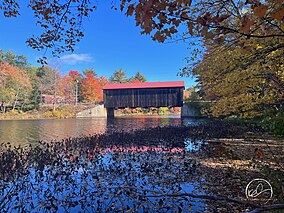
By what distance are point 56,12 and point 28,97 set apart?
149 feet

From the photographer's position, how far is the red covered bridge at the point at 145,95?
37.6m

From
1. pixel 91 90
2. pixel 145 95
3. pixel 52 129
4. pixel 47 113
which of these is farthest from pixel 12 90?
pixel 52 129

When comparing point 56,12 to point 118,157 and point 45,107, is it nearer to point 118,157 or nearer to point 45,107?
point 118,157

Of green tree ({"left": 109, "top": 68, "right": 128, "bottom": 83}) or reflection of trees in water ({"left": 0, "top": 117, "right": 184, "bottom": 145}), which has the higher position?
green tree ({"left": 109, "top": 68, "right": 128, "bottom": 83})

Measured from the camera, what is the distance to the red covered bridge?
123 ft

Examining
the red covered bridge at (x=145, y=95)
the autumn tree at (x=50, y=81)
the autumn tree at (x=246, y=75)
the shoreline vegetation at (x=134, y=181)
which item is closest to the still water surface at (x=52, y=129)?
the shoreline vegetation at (x=134, y=181)

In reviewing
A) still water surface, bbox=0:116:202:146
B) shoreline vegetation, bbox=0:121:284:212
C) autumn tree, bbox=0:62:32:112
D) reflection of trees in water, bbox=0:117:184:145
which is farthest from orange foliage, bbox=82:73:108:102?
shoreline vegetation, bbox=0:121:284:212

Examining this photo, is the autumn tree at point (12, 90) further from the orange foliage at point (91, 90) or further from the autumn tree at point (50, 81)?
the orange foliage at point (91, 90)

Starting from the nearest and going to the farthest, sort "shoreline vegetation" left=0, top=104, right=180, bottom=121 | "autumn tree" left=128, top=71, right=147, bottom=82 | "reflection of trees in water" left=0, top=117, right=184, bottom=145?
"reflection of trees in water" left=0, top=117, right=184, bottom=145, "shoreline vegetation" left=0, top=104, right=180, bottom=121, "autumn tree" left=128, top=71, right=147, bottom=82

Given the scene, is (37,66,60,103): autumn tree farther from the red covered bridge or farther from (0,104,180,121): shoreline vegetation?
the red covered bridge

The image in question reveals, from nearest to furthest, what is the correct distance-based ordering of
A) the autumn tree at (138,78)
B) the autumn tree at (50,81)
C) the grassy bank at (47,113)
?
1. the grassy bank at (47,113)
2. the autumn tree at (50,81)
3. the autumn tree at (138,78)

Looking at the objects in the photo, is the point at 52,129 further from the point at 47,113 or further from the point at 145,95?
the point at 47,113

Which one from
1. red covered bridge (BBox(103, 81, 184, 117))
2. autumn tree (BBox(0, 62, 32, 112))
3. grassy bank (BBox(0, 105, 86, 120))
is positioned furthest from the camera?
autumn tree (BBox(0, 62, 32, 112))

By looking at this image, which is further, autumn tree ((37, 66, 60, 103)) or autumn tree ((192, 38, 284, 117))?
autumn tree ((37, 66, 60, 103))
